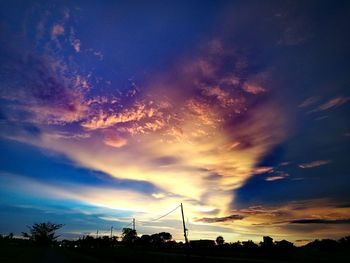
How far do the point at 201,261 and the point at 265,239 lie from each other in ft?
361

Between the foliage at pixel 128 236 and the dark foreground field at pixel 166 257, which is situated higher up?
the foliage at pixel 128 236

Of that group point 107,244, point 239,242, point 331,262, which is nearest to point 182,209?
point 331,262

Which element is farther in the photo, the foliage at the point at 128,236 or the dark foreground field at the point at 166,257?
the foliage at the point at 128,236

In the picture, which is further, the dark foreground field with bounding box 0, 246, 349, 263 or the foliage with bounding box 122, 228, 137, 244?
the foliage with bounding box 122, 228, 137, 244

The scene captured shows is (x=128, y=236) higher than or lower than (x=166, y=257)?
higher

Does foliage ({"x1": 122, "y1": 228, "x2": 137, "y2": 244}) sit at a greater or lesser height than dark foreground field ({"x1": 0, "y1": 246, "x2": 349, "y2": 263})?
greater

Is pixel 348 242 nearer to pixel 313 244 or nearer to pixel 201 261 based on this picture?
pixel 313 244

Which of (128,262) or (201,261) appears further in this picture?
(128,262)

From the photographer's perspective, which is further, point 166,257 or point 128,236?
point 128,236

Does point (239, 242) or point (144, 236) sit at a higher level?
point (144, 236)

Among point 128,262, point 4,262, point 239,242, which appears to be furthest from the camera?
point 239,242

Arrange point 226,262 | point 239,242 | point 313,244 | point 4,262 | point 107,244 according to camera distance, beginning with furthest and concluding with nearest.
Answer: point 107,244
point 239,242
point 313,244
point 226,262
point 4,262

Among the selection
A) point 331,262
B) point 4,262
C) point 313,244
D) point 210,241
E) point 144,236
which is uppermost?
point 144,236

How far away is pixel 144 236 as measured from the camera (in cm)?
18650
